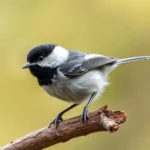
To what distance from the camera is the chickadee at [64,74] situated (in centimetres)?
205

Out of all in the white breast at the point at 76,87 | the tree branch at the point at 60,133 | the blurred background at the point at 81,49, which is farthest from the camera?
the blurred background at the point at 81,49

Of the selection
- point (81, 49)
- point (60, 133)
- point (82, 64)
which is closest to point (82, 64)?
point (82, 64)

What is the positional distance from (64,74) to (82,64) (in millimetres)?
150

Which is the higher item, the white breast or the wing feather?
the wing feather

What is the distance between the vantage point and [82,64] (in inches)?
85.8

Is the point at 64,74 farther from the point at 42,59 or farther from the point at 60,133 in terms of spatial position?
the point at 60,133

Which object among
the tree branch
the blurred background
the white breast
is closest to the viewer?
the tree branch

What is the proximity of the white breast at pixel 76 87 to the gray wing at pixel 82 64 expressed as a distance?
23 millimetres

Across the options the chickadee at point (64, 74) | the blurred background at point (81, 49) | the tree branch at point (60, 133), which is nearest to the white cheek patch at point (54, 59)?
the chickadee at point (64, 74)

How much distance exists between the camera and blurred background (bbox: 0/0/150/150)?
11.2ft

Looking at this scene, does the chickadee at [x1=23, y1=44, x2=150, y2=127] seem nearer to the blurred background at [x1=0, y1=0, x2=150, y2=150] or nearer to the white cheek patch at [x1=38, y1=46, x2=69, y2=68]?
the white cheek patch at [x1=38, y1=46, x2=69, y2=68]

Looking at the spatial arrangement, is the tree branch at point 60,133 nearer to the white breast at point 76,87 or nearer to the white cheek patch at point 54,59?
the white breast at point 76,87

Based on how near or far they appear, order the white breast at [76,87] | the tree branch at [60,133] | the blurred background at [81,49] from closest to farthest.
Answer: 1. the tree branch at [60,133]
2. the white breast at [76,87]
3. the blurred background at [81,49]

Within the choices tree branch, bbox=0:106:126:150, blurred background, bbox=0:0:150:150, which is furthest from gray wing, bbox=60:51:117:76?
blurred background, bbox=0:0:150:150
